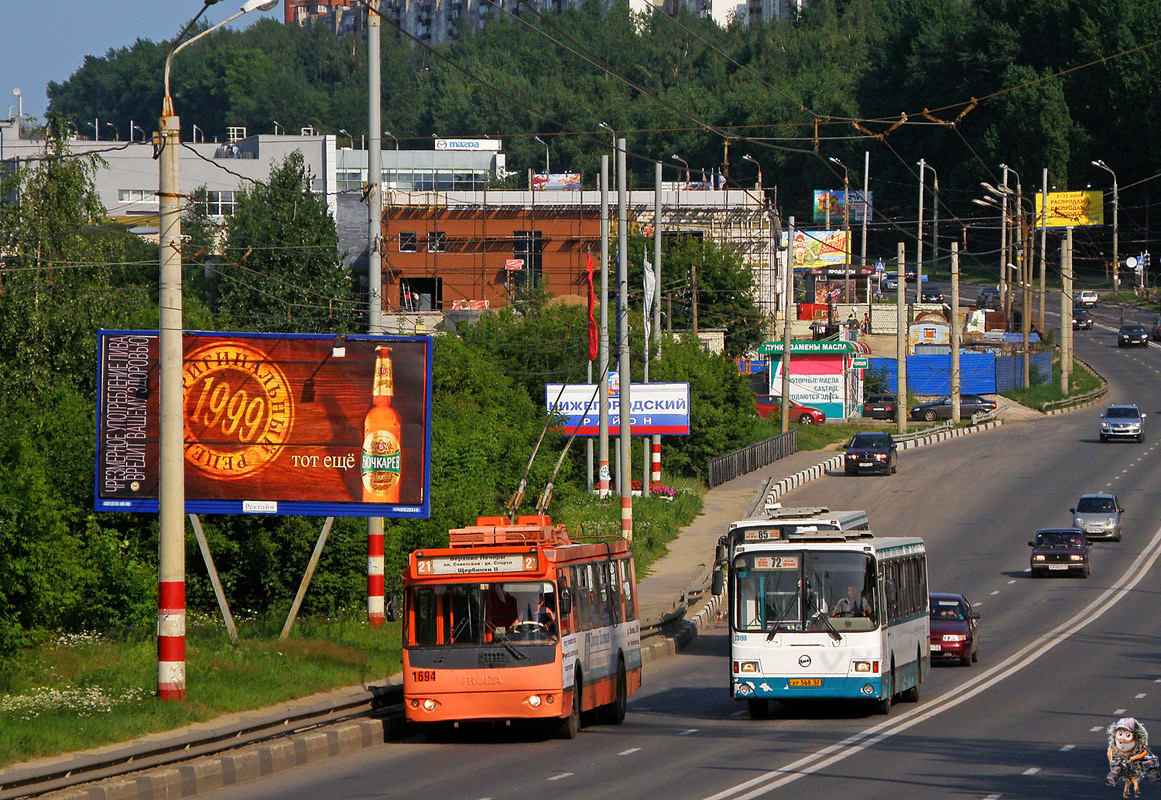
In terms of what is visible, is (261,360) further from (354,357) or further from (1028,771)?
(1028,771)

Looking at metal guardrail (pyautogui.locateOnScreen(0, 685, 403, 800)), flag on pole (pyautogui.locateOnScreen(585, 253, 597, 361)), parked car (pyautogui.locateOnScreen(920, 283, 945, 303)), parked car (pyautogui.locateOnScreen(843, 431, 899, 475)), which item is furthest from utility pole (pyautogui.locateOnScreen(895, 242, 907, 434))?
metal guardrail (pyautogui.locateOnScreen(0, 685, 403, 800))

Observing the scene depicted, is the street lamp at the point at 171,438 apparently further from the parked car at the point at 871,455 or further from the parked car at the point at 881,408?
the parked car at the point at 881,408

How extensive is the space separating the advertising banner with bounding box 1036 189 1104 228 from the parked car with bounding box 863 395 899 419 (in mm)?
43897

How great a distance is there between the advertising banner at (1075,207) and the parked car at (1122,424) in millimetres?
52445

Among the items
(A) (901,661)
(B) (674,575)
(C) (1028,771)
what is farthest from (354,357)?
(B) (674,575)

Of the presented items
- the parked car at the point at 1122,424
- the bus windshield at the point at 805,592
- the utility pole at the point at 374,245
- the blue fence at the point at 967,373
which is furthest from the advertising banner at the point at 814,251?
the bus windshield at the point at 805,592

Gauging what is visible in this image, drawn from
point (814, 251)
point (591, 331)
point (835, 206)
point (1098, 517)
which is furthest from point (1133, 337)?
point (591, 331)

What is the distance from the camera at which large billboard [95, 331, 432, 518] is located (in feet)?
77.5

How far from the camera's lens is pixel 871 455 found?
58.0 meters

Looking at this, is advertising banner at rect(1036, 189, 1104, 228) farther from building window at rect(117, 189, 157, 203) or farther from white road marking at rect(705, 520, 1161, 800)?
white road marking at rect(705, 520, 1161, 800)

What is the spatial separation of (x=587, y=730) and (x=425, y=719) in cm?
281

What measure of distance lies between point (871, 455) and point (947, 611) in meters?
29.2

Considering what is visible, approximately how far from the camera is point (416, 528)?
30188 mm

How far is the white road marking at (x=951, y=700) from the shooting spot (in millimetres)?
15188
